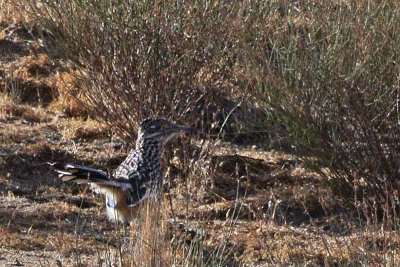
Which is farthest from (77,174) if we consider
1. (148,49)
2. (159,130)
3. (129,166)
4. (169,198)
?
(148,49)

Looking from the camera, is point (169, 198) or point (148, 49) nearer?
point (169, 198)

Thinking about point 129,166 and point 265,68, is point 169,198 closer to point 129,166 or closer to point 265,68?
point 129,166

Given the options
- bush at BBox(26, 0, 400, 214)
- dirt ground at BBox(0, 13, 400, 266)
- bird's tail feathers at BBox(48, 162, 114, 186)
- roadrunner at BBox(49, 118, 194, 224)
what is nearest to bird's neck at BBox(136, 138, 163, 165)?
roadrunner at BBox(49, 118, 194, 224)

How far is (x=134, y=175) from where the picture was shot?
28.9 feet

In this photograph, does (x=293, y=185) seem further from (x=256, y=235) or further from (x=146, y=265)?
(x=146, y=265)

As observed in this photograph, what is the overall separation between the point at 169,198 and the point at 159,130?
835 mm

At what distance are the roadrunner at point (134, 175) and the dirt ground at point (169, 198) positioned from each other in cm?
19

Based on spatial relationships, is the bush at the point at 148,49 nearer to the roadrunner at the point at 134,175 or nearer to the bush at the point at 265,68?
the bush at the point at 265,68

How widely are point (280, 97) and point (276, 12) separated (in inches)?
28.6

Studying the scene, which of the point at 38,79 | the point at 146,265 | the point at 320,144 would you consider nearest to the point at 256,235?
the point at 320,144

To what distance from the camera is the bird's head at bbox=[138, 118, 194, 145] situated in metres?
9.26

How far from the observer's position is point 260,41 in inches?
373

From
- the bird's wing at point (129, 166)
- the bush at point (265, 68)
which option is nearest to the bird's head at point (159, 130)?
the bird's wing at point (129, 166)

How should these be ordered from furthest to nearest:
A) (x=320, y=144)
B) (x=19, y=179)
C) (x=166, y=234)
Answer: (x=19, y=179) → (x=320, y=144) → (x=166, y=234)
